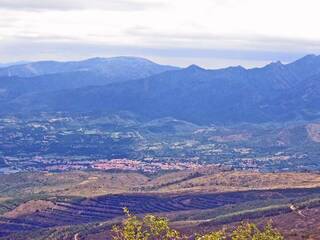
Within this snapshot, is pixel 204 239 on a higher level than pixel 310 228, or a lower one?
higher

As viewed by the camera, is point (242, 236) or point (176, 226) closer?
point (242, 236)

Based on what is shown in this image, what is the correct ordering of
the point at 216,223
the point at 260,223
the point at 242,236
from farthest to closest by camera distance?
the point at 216,223
the point at 260,223
the point at 242,236

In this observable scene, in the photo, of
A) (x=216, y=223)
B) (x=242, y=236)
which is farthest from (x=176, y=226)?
(x=242, y=236)

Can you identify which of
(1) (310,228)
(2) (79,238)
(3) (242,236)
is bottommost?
(2) (79,238)

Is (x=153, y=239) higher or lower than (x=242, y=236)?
lower

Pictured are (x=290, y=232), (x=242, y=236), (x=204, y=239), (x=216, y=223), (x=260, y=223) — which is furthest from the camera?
(x=216, y=223)

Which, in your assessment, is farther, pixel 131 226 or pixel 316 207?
pixel 316 207

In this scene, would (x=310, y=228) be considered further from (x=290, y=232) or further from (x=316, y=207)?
(x=316, y=207)

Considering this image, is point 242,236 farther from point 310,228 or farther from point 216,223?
point 216,223

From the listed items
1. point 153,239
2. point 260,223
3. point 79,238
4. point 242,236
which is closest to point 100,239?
point 79,238
